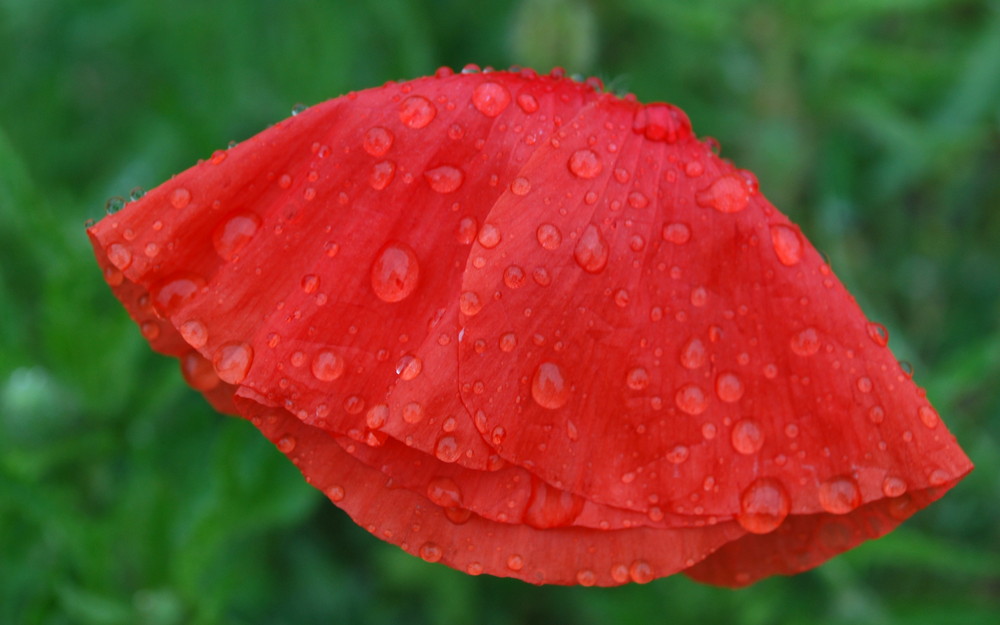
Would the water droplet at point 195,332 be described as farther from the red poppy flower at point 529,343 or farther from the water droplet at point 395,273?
the water droplet at point 395,273

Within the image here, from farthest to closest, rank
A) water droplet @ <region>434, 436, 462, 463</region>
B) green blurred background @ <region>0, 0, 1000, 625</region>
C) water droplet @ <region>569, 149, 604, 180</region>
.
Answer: green blurred background @ <region>0, 0, 1000, 625</region> < water droplet @ <region>569, 149, 604, 180</region> < water droplet @ <region>434, 436, 462, 463</region>

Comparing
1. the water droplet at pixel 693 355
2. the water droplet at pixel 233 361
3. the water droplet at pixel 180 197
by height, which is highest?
the water droplet at pixel 693 355

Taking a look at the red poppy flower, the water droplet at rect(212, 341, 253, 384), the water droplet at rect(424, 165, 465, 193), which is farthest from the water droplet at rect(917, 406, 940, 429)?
the water droplet at rect(212, 341, 253, 384)

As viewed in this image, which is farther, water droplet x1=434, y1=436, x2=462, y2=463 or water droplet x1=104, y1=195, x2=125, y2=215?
water droplet x1=104, y1=195, x2=125, y2=215

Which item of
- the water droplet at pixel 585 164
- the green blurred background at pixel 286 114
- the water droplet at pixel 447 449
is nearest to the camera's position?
the water droplet at pixel 447 449

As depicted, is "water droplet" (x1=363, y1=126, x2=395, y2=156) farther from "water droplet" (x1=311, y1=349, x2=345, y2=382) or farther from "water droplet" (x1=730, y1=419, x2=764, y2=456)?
"water droplet" (x1=730, y1=419, x2=764, y2=456)

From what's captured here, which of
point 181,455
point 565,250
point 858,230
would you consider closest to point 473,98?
point 565,250

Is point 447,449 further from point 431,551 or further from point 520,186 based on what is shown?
point 520,186

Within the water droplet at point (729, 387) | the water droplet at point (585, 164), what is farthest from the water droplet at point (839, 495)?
the water droplet at point (585, 164)
